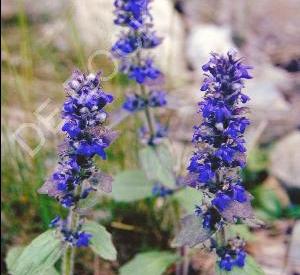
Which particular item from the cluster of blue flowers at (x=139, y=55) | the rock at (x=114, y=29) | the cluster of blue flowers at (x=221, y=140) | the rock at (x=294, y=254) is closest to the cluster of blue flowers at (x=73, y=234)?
the cluster of blue flowers at (x=221, y=140)

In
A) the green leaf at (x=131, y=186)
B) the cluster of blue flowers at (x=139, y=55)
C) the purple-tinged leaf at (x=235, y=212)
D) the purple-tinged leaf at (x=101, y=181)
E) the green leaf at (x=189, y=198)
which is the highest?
the cluster of blue flowers at (x=139, y=55)

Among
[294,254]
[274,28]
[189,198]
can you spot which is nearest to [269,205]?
[294,254]

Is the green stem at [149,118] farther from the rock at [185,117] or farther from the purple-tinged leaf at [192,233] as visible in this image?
the purple-tinged leaf at [192,233]

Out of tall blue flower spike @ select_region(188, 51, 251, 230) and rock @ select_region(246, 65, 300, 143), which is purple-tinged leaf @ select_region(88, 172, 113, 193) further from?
rock @ select_region(246, 65, 300, 143)

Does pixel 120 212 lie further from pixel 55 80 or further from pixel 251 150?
pixel 55 80

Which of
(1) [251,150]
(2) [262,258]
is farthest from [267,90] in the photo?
(2) [262,258]

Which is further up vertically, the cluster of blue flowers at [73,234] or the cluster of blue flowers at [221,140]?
the cluster of blue flowers at [221,140]
